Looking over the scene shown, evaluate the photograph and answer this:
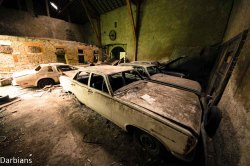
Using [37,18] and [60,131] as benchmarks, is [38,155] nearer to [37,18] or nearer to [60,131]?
[60,131]

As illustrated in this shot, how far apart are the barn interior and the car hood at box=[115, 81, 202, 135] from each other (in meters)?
0.60

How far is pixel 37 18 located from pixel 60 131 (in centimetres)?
1394

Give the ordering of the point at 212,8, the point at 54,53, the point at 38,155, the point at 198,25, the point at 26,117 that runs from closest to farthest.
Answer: the point at 38,155, the point at 26,117, the point at 212,8, the point at 198,25, the point at 54,53

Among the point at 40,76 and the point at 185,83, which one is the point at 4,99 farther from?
the point at 185,83

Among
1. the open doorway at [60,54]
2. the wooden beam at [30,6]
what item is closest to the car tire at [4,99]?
the open doorway at [60,54]

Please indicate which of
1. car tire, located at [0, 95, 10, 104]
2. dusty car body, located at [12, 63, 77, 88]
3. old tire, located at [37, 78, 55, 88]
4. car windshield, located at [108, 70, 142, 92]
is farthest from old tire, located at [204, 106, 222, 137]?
old tire, located at [37, 78, 55, 88]

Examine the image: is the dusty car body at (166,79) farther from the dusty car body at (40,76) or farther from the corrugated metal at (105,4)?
the corrugated metal at (105,4)

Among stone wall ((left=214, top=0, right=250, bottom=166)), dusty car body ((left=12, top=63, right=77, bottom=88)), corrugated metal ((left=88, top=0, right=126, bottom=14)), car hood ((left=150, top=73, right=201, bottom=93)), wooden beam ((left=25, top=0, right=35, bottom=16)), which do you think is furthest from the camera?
corrugated metal ((left=88, top=0, right=126, bottom=14))

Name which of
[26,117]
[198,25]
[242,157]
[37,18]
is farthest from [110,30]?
[242,157]

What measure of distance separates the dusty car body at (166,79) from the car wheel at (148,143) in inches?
73.3

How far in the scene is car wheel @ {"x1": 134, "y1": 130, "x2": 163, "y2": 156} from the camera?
82.1 inches

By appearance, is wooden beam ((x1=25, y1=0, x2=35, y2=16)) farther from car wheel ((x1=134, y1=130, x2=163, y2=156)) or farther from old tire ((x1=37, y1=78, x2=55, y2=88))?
car wheel ((x1=134, y1=130, x2=163, y2=156))

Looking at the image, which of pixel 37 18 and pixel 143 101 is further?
pixel 37 18

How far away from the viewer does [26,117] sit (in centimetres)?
343
